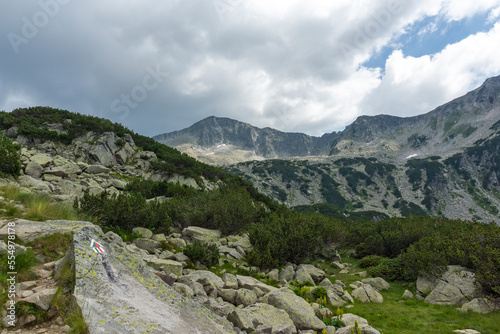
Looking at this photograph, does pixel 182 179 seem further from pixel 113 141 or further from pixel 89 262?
pixel 89 262

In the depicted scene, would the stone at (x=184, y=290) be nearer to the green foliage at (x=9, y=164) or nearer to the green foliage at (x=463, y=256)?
the green foliage at (x=463, y=256)

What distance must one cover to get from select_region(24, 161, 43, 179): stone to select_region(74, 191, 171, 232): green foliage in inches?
288

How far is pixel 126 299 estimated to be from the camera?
3.71 meters

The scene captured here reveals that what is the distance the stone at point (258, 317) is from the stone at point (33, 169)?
1765cm

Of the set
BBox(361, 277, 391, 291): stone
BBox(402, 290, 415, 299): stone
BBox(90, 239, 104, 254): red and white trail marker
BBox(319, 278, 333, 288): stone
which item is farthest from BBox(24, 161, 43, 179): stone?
BBox(402, 290, 415, 299): stone

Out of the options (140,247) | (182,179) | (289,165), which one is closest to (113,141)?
(182,179)

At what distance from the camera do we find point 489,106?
14238cm

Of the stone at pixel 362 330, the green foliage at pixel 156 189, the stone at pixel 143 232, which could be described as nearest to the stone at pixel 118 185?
the green foliage at pixel 156 189

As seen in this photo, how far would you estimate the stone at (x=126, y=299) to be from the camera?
127 inches

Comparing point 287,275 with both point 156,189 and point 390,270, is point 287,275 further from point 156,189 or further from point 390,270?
point 156,189

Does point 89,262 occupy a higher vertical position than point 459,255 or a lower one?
higher

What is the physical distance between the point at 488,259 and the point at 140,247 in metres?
13.8

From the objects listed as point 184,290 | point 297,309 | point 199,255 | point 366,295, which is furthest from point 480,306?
point 199,255

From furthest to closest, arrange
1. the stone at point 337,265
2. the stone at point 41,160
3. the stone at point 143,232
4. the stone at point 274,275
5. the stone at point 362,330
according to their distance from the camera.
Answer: the stone at point 41,160
the stone at point 337,265
the stone at point 143,232
the stone at point 274,275
the stone at point 362,330
